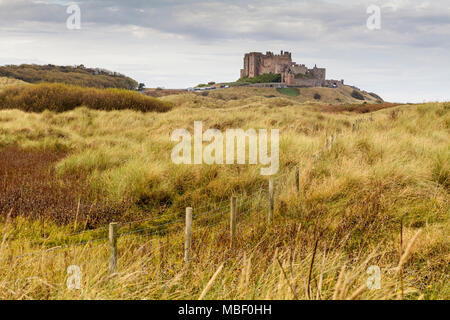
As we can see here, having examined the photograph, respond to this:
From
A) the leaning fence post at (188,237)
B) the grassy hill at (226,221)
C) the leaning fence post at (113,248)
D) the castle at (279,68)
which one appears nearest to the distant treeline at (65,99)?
the grassy hill at (226,221)

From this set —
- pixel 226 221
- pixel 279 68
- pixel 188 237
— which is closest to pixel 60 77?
pixel 226 221

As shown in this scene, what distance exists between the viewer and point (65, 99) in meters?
23.3

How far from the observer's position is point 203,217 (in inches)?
267

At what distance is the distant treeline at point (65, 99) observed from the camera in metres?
22.6

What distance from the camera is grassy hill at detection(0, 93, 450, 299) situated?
326 cm

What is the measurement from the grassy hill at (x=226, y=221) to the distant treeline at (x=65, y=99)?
11.4 meters

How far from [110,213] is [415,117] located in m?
15.3

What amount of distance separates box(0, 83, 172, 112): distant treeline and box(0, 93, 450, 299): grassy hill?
37.5 ft

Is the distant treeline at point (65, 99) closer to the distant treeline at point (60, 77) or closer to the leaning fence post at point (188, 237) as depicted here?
the leaning fence post at point (188, 237)

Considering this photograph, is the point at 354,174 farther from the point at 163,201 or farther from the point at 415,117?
the point at 415,117

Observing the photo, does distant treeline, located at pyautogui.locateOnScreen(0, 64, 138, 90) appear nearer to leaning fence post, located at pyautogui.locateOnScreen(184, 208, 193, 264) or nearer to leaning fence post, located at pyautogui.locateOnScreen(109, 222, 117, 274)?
leaning fence post, located at pyautogui.locateOnScreen(184, 208, 193, 264)

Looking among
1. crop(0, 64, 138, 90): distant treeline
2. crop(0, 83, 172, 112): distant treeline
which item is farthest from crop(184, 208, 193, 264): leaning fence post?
crop(0, 64, 138, 90): distant treeline

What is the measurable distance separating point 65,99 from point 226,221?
801 inches
